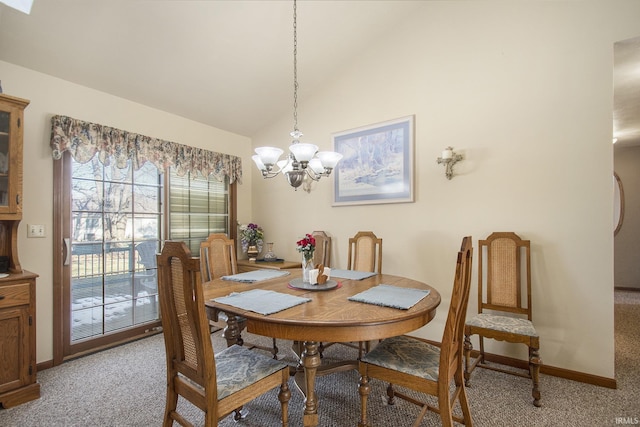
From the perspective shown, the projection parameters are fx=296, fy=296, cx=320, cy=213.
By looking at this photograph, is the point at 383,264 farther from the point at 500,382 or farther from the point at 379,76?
the point at 379,76

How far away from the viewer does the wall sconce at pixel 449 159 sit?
2.77 meters

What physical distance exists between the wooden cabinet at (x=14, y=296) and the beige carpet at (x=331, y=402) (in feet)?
0.53

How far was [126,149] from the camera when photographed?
3.05 meters

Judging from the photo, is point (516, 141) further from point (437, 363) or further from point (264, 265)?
point (264, 265)

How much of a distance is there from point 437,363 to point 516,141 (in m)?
2.03

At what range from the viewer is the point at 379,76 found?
333 centimetres

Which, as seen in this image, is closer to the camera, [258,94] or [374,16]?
[374,16]

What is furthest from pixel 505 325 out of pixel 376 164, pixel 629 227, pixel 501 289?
pixel 629 227

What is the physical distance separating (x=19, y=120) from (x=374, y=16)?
321 centimetres

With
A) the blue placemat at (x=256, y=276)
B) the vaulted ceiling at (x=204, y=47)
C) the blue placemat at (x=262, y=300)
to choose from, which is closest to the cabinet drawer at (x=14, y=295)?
the blue placemat at (x=256, y=276)

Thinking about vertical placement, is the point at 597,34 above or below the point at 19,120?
above

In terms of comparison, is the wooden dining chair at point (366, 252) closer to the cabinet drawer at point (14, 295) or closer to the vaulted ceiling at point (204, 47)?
the vaulted ceiling at point (204, 47)

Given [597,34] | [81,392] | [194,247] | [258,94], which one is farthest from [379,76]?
[81,392]

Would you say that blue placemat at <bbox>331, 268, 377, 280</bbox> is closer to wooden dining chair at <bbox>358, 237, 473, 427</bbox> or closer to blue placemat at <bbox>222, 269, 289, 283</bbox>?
blue placemat at <bbox>222, 269, 289, 283</bbox>
